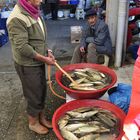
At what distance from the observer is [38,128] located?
12.5ft

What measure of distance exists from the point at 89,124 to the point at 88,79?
37.8 inches

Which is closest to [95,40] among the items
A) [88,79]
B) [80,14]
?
[88,79]

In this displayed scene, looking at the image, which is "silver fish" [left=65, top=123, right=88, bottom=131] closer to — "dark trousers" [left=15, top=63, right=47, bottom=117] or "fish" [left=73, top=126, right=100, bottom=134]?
"fish" [left=73, top=126, right=100, bottom=134]

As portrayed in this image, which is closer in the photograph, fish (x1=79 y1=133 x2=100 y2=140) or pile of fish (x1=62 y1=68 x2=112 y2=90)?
fish (x1=79 y1=133 x2=100 y2=140)

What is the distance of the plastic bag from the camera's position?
3.66 meters

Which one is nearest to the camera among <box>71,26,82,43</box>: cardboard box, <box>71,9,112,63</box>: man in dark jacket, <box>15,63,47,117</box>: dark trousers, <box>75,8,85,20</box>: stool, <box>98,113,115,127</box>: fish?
<box>98,113,115,127</box>: fish

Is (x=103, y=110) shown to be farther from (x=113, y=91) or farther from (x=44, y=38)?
(x=44, y=38)

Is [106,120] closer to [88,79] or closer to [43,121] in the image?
[88,79]

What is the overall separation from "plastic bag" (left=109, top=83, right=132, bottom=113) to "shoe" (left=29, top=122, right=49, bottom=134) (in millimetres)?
978

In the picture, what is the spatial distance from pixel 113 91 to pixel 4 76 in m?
2.63

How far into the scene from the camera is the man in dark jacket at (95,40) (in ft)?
17.6

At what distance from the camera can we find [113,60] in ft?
19.6

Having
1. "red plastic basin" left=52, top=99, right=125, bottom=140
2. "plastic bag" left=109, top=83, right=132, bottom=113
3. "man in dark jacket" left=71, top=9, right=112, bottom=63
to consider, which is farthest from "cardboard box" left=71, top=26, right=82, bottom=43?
"red plastic basin" left=52, top=99, right=125, bottom=140

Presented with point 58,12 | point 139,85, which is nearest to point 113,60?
point 139,85
